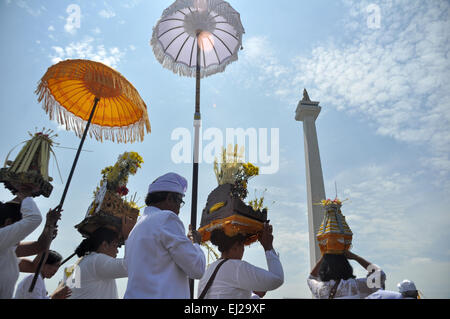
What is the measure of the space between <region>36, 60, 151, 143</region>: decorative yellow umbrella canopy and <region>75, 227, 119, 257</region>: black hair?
180cm

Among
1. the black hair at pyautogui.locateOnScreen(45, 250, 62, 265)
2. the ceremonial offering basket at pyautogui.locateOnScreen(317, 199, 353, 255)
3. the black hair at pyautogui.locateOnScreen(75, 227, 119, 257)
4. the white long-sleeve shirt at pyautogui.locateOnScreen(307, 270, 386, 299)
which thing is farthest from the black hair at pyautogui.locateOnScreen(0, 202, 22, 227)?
the ceremonial offering basket at pyautogui.locateOnScreen(317, 199, 353, 255)

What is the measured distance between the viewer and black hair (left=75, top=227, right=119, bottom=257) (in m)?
3.71

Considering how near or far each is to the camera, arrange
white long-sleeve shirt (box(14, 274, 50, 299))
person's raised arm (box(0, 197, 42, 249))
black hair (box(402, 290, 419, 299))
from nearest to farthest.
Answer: person's raised arm (box(0, 197, 42, 249))
white long-sleeve shirt (box(14, 274, 50, 299))
black hair (box(402, 290, 419, 299))

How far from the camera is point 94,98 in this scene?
473 centimetres

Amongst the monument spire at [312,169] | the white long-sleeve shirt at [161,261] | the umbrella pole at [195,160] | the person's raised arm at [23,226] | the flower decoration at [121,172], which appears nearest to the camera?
the white long-sleeve shirt at [161,261]

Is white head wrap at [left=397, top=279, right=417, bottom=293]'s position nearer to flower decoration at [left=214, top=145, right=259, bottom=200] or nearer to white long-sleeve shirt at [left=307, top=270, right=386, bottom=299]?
white long-sleeve shirt at [left=307, top=270, right=386, bottom=299]

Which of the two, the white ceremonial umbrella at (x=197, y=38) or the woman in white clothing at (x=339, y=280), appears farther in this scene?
the white ceremonial umbrella at (x=197, y=38)

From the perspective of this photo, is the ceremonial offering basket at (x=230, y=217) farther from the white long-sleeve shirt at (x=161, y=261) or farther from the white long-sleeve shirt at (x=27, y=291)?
the white long-sleeve shirt at (x=27, y=291)

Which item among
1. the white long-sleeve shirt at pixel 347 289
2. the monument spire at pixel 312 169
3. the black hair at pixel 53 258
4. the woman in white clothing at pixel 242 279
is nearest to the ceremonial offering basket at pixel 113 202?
the black hair at pixel 53 258

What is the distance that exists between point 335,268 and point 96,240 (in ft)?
11.9

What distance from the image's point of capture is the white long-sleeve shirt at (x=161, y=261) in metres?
2.16

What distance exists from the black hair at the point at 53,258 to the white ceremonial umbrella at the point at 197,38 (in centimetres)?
272

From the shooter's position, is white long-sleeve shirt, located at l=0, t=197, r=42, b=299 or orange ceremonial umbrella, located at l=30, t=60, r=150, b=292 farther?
orange ceremonial umbrella, located at l=30, t=60, r=150, b=292
